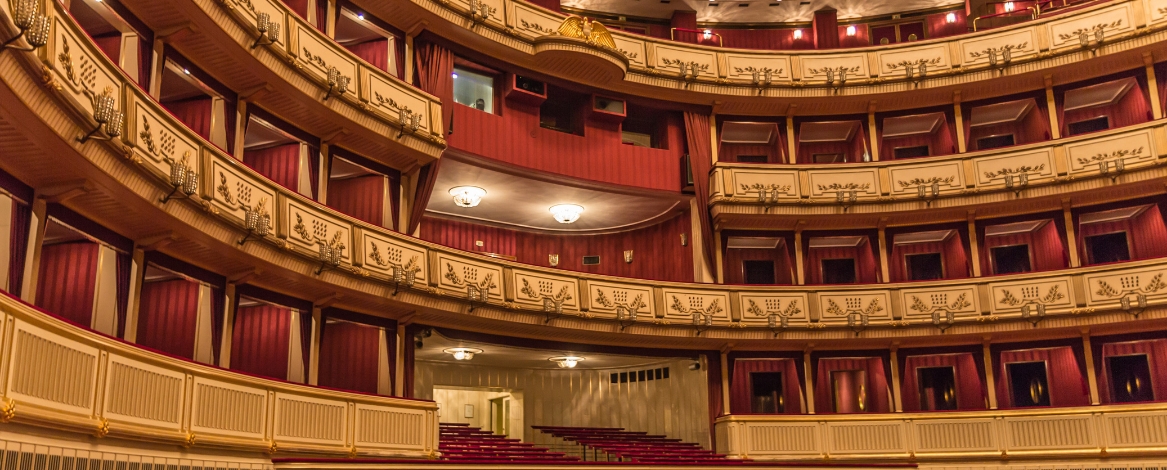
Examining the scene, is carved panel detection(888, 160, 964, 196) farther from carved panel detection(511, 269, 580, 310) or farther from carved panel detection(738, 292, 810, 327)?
carved panel detection(511, 269, 580, 310)

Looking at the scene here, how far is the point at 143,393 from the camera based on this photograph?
9836 mm

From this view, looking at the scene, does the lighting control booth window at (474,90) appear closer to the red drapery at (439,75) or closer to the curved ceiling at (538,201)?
the red drapery at (439,75)

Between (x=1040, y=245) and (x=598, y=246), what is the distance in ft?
32.7

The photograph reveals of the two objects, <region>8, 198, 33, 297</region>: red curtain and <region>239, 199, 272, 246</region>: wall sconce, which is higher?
<region>239, 199, 272, 246</region>: wall sconce

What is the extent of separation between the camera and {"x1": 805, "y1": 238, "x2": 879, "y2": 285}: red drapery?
22344mm

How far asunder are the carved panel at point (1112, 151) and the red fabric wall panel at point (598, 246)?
27.1 feet

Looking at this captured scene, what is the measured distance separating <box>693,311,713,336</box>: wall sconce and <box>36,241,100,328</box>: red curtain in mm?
11706

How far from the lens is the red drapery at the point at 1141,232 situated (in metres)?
20.2

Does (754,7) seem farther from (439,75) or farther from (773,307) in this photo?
(439,75)

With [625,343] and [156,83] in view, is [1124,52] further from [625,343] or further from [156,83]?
[156,83]

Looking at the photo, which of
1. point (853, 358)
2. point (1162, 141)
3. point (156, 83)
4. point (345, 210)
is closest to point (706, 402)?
point (853, 358)

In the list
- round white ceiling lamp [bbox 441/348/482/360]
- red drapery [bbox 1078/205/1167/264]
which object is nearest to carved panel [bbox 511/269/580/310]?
round white ceiling lamp [bbox 441/348/482/360]

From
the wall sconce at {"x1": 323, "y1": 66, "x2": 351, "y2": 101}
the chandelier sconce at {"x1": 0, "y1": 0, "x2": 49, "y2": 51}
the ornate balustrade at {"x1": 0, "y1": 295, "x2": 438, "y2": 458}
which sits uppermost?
the wall sconce at {"x1": 323, "y1": 66, "x2": 351, "y2": 101}

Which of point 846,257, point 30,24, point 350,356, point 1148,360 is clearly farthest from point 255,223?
point 1148,360
